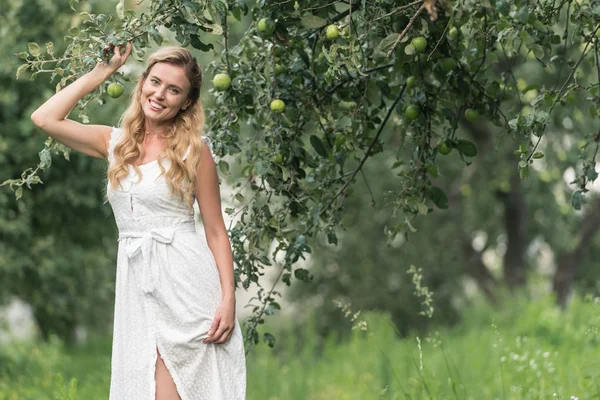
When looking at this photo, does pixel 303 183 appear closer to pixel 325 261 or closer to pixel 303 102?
pixel 303 102

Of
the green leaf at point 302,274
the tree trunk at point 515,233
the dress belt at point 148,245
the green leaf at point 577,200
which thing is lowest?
the dress belt at point 148,245

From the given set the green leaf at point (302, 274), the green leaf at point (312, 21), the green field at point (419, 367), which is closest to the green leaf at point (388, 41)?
the green leaf at point (312, 21)

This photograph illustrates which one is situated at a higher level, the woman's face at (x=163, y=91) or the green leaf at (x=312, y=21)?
the green leaf at (x=312, y=21)

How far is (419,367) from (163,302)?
283cm

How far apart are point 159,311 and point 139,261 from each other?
0.55ft

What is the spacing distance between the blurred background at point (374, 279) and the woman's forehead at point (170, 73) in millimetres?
942

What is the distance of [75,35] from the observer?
3.16 metres

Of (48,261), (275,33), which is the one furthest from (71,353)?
(275,33)

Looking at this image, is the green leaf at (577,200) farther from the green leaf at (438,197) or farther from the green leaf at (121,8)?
the green leaf at (121,8)

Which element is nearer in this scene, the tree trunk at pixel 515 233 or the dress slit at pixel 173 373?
the dress slit at pixel 173 373

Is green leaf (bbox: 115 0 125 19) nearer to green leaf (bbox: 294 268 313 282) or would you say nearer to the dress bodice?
the dress bodice

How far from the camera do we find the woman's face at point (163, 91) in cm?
306

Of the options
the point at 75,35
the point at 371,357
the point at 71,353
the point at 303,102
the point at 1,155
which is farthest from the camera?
the point at 71,353

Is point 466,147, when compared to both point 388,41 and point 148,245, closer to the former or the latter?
point 388,41
